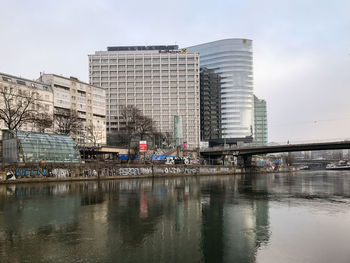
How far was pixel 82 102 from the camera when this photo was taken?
14450cm

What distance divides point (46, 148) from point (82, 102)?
7604 centimetres

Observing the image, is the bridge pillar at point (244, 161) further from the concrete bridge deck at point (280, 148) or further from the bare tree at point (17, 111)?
the bare tree at point (17, 111)

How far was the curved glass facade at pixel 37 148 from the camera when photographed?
6675cm

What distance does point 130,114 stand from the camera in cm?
12188

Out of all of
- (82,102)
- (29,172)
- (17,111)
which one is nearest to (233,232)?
(29,172)

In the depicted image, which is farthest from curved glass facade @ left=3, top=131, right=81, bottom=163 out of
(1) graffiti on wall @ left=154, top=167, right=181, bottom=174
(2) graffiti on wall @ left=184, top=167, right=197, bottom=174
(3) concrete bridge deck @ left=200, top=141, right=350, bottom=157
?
(3) concrete bridge deck @ left=200, top=141, right=350, bottom=157

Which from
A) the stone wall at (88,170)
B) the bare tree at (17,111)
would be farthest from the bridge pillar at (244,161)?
the bare tree at (17,111)

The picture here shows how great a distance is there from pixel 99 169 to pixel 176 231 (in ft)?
200

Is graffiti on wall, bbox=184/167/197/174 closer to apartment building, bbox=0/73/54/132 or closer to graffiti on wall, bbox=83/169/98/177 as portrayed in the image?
graffiti on wall, bbox=83/169/98/177

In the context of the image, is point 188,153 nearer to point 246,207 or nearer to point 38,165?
point 38,165

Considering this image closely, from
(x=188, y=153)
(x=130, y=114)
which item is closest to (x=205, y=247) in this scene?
(x=130, y=114)

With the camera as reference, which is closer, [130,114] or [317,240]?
[317,240]

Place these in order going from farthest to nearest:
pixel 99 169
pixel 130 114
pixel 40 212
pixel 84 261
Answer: pixel 130 114, pixel 99 169, pixel 40 212, pixel 84 261

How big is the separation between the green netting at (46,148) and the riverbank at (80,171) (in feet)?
13.4
